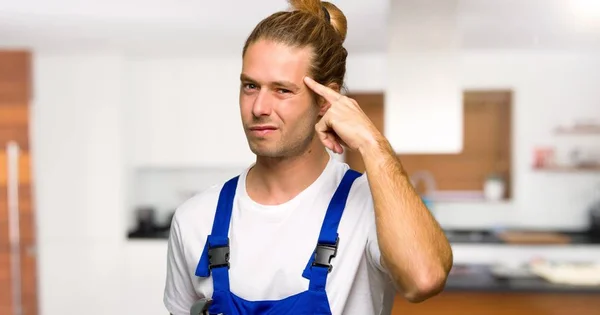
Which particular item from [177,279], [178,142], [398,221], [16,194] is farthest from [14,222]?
[398,221]

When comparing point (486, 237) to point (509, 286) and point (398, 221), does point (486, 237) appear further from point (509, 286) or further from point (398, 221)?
point (398, 221)

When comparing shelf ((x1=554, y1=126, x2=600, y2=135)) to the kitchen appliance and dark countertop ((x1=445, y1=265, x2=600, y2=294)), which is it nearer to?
the kitchen appliance

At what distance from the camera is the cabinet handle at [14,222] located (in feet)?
15.4

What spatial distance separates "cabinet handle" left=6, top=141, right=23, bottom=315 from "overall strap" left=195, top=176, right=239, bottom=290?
12.1 feet

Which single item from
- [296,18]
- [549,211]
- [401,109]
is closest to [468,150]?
[549,211]

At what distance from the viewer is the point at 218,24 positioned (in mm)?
4297

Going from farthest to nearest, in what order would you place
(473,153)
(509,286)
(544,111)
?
(473,153)
(544,111)
(509,286)

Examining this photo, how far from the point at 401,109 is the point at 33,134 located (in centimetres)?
317

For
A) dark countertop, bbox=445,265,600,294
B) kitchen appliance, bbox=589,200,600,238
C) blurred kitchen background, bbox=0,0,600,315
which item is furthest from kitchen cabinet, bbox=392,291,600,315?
kitchen appliance, bbox=589,200,600,238

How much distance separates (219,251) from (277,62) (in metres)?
0.41

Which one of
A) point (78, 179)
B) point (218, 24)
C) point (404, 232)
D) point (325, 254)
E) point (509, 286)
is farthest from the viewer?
point (78, 179)

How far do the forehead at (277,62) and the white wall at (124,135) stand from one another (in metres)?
3.93

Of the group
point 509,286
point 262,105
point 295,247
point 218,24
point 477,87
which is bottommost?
point 509,286

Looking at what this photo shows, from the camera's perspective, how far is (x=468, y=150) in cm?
571
